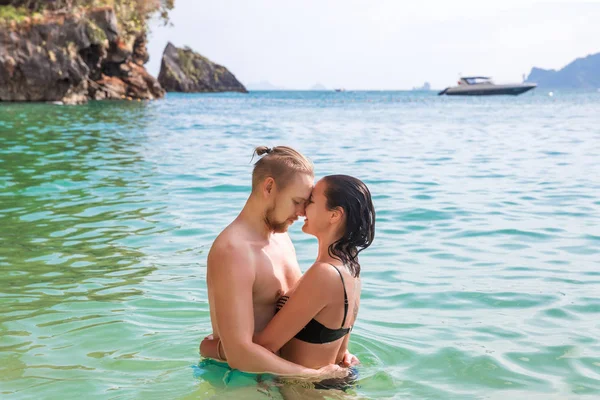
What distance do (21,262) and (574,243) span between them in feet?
19.7

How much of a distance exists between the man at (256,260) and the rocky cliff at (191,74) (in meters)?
112

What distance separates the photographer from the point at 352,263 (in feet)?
12.6

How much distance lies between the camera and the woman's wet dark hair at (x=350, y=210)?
367 centimetres

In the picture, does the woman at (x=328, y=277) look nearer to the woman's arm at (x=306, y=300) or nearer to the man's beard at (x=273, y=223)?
the woman's arm at (x=306, y=300)

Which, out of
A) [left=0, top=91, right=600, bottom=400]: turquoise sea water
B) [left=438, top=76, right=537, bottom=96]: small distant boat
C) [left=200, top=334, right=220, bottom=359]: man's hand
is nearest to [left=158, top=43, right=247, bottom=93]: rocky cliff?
[left=438, top=76, right=537, bottom=96]: small distant boat

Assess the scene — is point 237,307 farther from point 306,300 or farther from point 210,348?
point 210,348

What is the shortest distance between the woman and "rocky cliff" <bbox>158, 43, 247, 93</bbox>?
112604 millimetres

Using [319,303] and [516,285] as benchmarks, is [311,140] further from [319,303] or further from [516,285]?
[319,303]

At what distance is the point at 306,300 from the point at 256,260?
341 millimetres

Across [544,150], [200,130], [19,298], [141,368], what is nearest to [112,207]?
[19,298]

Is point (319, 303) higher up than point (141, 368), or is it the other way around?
point (319, 303)

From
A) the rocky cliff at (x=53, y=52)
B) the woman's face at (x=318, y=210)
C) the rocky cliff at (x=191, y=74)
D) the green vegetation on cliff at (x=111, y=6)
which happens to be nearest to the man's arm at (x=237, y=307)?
the woman's face at (x=318, y=210)

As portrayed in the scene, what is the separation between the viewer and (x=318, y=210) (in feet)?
12.2

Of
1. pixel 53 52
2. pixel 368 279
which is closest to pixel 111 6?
pixel 53 52
